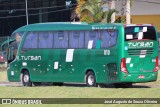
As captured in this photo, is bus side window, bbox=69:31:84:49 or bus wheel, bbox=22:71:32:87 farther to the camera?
bus wheel, bbox=22:71:32:87

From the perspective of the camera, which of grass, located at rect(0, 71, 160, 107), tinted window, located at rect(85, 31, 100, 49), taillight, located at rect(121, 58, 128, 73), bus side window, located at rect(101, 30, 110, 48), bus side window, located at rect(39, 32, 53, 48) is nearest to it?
grass, located at rect(0, 71, 160, 107)

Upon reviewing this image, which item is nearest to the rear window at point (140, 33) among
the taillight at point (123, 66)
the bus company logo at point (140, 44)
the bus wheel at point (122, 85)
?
the bus company logo at point (140, 44)

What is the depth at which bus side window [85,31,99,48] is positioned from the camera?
27.6 m

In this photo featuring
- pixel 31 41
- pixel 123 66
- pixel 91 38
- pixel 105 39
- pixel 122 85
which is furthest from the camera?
pixel 31 41

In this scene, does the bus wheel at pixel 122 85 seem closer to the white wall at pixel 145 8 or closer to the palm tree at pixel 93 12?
the palm tree at pixel 93 12

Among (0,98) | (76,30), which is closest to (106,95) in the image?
(0,98)

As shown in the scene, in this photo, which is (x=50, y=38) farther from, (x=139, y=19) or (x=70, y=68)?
(x=139, y=19)

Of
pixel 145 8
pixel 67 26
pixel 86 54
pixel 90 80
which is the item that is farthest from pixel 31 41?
pixel 145 8

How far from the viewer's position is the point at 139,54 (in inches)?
1049

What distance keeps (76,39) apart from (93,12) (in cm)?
2296

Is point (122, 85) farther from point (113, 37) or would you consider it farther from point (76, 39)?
point (76, 39)

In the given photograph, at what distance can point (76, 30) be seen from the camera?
28469 mm

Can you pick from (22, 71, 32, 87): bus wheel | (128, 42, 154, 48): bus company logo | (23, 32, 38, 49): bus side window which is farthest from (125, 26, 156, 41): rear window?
(22, 71, 32, 87): bus wheel

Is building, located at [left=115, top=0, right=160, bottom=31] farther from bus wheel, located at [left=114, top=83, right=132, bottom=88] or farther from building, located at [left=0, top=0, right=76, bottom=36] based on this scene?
bus wheel, located at [left=114, top=83, right=132, bottom=88]
